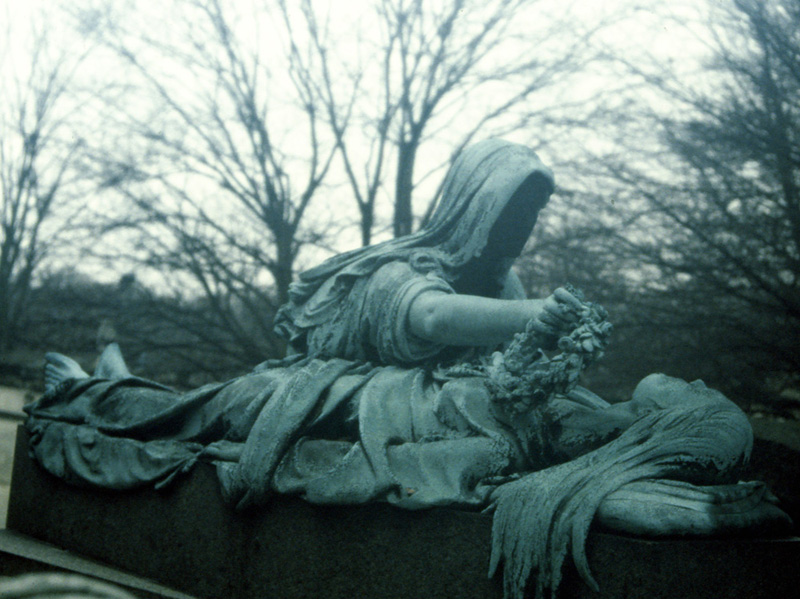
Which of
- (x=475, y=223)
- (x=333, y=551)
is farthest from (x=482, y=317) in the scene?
(x=333, y=551)

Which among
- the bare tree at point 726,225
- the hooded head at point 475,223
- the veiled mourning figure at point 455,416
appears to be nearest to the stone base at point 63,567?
the veiled mourning figure at point 455,416

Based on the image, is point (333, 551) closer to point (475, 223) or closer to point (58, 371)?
point (475, 223)

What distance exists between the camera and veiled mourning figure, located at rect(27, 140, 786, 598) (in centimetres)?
235

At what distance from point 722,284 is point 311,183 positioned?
460 cm

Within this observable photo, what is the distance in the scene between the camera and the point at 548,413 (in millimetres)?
2885

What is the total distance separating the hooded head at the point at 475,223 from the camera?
3.35 metres

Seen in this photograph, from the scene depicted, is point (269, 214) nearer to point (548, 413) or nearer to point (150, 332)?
point (150, 332)

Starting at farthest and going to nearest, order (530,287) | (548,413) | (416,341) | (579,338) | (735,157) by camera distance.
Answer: (530,287) < (735,157) < (416,341) < (548,413) < (579,338)

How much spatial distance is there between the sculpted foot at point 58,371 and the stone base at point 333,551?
19.2 inches

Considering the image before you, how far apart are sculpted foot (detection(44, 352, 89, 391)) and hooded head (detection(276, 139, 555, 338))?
1407mm

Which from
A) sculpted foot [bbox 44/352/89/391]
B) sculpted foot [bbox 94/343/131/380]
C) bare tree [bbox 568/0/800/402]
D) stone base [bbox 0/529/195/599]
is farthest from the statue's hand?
bare tree [bbox 568/0/800/402]

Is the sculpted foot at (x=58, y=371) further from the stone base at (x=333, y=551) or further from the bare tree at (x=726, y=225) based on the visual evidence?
the bare tree at (x=726, y=225)

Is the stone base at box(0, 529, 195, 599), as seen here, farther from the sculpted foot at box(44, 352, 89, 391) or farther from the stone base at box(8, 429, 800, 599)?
the sculpted foot at box(44, 352, 89, 391)

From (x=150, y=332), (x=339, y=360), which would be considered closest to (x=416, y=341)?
(x=339, y=360)
